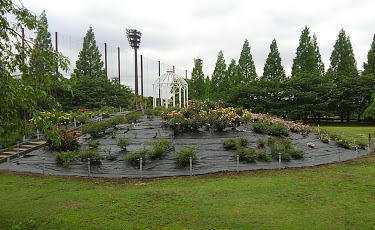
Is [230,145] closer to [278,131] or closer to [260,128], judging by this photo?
[260,128]

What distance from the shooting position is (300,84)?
102ft

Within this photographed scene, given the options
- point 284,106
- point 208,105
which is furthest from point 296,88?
point 208,105

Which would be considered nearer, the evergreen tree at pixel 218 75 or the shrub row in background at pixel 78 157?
the shrub row in background at pixel 78 157

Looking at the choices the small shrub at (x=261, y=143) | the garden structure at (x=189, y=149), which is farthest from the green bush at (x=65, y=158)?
the small shrub at (x=261, y=143)

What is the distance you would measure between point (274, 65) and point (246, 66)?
3561 millimetres

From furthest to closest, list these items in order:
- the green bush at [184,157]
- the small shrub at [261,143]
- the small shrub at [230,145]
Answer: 1. the small shrub at [261,143]
2. the small shrub at [230,145]
3. the green bush at [184,157]

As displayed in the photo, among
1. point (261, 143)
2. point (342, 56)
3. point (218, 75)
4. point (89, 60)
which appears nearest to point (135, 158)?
point (261, 143)

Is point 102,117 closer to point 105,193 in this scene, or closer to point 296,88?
point 105,193

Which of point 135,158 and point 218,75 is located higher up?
point 218,75

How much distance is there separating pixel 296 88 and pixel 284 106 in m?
2.21

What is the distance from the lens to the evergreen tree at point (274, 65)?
3506 centimetres

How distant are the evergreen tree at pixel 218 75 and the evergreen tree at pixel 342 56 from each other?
12.5 metres

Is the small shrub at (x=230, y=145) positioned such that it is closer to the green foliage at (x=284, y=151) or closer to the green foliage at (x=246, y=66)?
the green foliage at (x=284, y=151)

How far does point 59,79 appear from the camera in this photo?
5340mm
